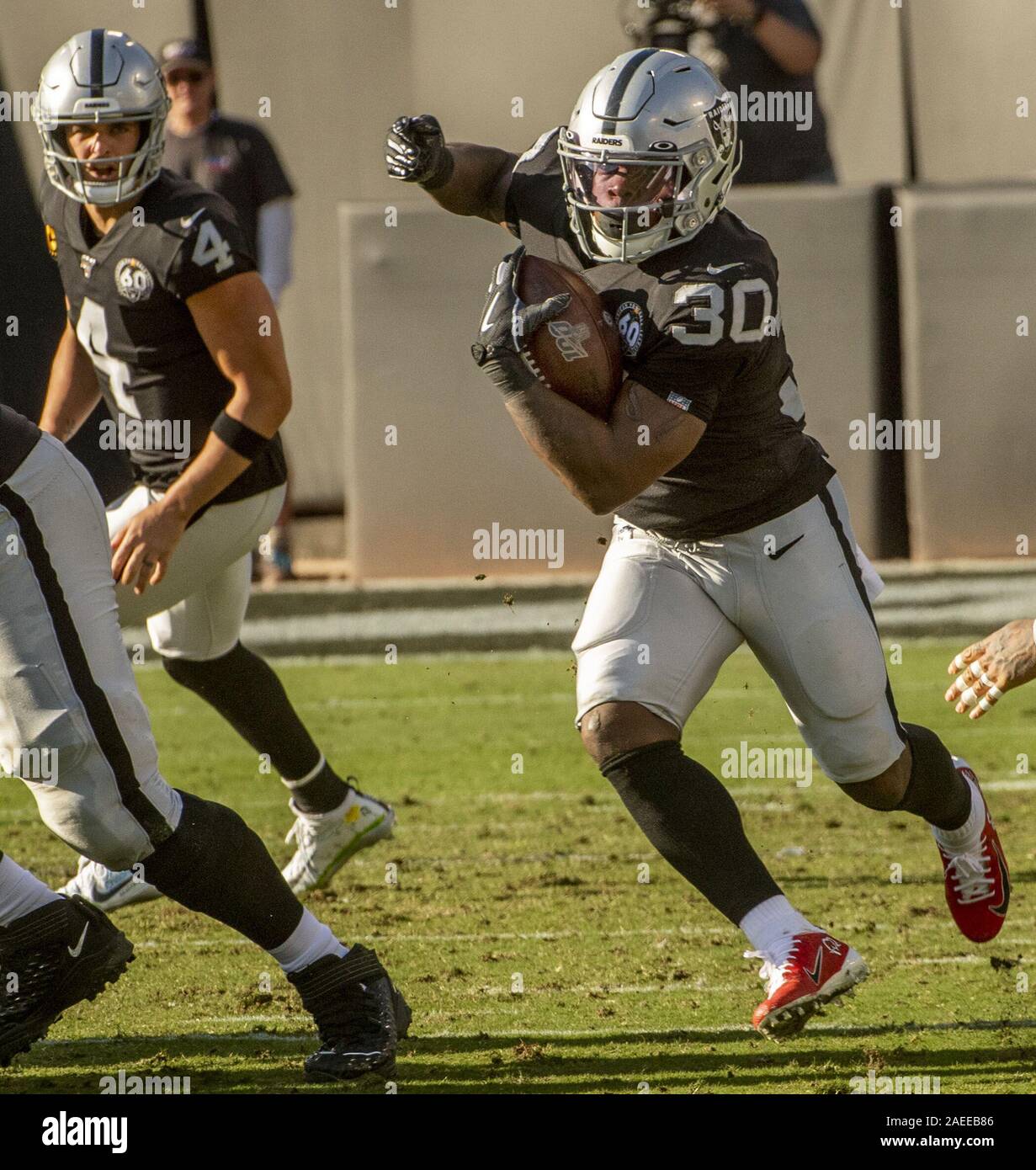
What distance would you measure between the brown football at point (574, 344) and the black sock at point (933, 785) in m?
0.98

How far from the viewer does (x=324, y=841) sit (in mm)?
4504

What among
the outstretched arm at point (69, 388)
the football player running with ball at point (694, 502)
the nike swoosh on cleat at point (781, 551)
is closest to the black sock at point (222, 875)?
the football player running with ball at point (694, 502)

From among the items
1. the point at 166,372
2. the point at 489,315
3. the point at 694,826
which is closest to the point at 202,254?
the point at 166,372

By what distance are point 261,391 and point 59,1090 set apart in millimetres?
1486

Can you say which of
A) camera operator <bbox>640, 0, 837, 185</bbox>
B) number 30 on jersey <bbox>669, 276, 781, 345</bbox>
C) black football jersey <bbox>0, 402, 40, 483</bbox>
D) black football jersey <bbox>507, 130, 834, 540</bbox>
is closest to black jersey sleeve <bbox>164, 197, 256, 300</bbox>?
black football jersey <bbox>507, 130, 834, 540</bbox>

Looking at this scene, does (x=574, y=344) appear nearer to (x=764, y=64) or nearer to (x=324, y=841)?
(x=324, y=841)

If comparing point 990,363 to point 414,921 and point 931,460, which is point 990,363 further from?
point 414,921

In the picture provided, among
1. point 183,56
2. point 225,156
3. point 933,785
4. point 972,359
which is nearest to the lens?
point 933,785

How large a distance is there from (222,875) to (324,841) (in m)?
1.31

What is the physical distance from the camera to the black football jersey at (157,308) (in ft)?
12.8

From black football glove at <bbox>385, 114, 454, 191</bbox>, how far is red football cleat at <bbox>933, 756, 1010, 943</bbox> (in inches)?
64.2

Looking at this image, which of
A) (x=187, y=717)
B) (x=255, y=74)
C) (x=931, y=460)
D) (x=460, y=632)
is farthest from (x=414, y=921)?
(x=255, y=74)

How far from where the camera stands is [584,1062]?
10.9 feet

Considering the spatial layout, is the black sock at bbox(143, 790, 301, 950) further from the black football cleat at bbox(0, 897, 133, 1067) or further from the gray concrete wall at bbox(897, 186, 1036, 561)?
the gray concrete wall at bbox(897, 186, 1036, 561)
